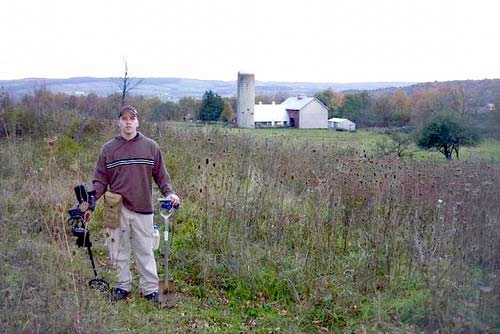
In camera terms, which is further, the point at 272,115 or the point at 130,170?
the point at 272,115

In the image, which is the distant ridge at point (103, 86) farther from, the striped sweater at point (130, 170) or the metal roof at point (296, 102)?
the metal roof at point (296, 102)

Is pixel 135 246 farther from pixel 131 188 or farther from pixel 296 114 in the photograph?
pixel 296 114

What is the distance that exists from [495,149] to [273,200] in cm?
284

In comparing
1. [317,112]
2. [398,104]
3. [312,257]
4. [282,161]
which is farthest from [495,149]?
[317,112]

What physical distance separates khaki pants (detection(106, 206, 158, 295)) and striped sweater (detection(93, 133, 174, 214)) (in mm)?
120

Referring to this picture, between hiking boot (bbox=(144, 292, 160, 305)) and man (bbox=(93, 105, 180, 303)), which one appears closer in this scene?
man (bbox=(93, 105, 180, 303))

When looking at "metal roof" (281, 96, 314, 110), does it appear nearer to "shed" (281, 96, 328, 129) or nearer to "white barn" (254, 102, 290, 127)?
"shed" (281, 96, 328, 129)

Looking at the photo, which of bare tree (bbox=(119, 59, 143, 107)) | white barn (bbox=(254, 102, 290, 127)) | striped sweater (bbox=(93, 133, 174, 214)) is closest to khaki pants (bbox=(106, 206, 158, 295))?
striped sweater (bbox=(93, 133, 174, 214))

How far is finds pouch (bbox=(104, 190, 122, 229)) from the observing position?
16.9 ft

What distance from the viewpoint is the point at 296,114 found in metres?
40.2

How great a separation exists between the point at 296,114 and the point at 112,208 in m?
35.6

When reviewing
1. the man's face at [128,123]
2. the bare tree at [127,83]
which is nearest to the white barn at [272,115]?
the bare tree at [127,83]

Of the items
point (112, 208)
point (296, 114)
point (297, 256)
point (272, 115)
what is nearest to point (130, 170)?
point (112, 208)

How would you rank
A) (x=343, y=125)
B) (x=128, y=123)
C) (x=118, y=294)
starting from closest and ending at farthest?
(x=128, y=123) → (x=118, y=294) → (x=343, y=125)
